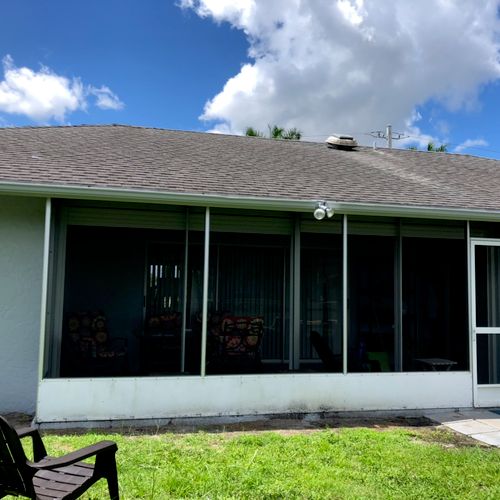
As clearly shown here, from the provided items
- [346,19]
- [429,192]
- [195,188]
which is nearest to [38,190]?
[195,188]

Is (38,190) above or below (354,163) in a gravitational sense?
below

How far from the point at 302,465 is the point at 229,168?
14.8ft

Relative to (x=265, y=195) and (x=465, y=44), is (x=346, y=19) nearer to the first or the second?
(x=465, y=44)

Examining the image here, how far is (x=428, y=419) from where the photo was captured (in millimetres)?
5859

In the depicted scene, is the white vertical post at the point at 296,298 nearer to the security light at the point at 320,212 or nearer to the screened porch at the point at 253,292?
the screened porch at the point at 253,292

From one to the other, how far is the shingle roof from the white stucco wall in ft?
2.20

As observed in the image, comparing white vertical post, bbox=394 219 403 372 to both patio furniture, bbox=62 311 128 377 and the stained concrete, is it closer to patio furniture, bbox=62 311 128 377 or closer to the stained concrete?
the stained concrete

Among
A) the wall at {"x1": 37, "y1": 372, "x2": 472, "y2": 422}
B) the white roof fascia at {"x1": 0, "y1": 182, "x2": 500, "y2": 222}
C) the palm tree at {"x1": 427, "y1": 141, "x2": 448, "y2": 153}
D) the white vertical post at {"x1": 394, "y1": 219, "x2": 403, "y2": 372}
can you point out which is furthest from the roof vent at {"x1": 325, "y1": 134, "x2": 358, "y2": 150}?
the palm tree at {"x1": 427, "y1": 141, "x2": 448, "y2": 153}

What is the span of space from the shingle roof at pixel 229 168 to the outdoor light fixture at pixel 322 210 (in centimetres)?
22

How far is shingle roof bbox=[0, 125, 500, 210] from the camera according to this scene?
5.89 metres

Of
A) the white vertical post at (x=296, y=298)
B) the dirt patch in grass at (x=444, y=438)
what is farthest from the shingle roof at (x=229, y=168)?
the dirt patch in grass at (x=444, y=438)

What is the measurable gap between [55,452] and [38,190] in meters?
2.74

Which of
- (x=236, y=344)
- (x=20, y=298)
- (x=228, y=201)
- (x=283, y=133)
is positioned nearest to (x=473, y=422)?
(x=236, y=344)

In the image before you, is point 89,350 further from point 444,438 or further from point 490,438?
point 490,438
